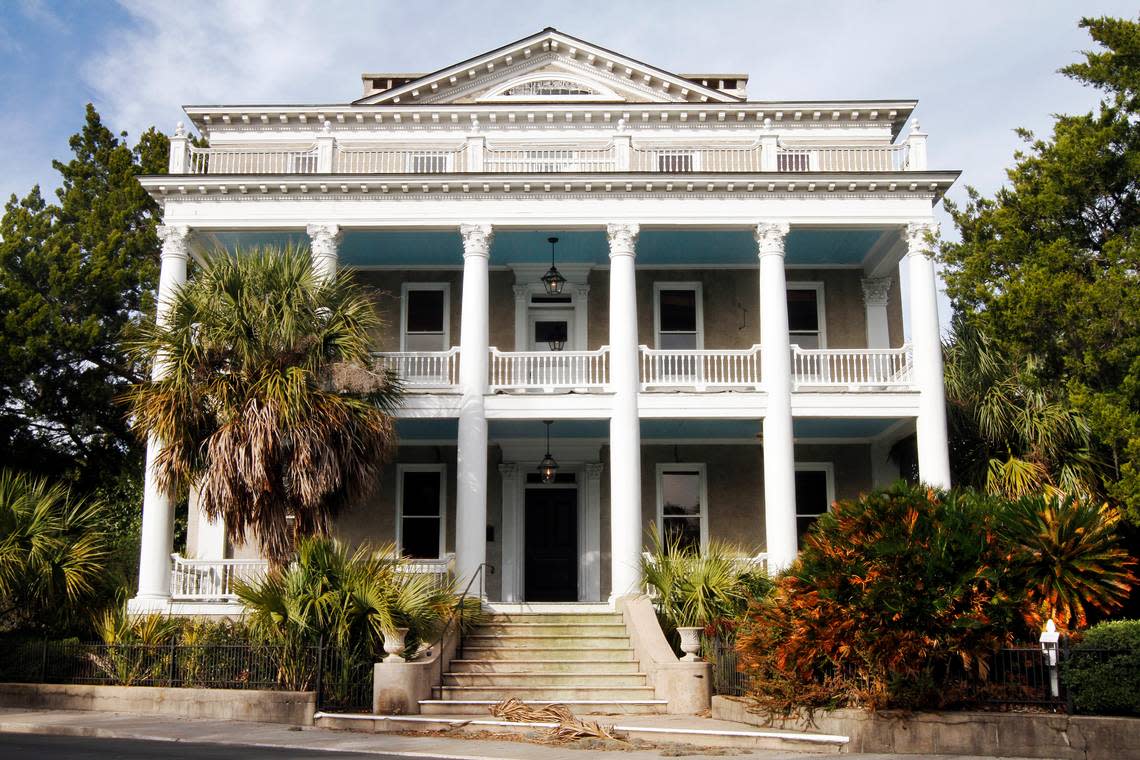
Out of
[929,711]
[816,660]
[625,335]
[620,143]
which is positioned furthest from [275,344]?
[929,711]

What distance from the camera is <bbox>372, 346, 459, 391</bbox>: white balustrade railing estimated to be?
18.7m

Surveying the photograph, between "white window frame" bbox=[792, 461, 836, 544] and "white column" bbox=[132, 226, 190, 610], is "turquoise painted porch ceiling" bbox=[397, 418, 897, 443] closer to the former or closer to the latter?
"white window frame" bbox=[792, 461, 836, 544]

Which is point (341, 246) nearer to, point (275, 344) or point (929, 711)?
point (275, 344)

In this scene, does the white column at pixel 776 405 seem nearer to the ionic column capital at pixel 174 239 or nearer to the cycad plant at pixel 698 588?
the cycad plant at pixel 698 588

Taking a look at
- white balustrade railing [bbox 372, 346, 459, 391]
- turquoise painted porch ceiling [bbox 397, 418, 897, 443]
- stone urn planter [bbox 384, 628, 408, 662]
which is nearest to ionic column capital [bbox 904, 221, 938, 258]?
turquoise painted porch ceiling [bbox 397, 418, 897, 443]

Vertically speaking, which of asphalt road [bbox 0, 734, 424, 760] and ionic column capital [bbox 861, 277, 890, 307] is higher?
ionic column capital [bbox 861, 277, 890, 307]

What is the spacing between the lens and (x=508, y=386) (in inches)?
725

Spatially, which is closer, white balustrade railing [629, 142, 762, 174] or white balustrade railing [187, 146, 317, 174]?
white balustrade railing [187, 146, 317, 174]

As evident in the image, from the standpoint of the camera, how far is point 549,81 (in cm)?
2272

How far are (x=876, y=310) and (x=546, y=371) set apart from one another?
686 cm

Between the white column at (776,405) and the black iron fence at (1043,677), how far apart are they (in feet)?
21.1

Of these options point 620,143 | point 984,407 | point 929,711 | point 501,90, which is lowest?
point 929,711

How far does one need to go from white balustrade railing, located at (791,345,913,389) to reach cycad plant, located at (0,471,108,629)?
12015 mm

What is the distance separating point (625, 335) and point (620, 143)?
362 cm
